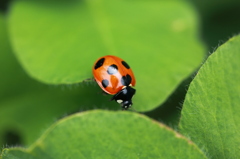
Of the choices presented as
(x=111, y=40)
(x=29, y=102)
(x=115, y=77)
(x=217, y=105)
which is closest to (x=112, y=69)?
(x=115, y=77)

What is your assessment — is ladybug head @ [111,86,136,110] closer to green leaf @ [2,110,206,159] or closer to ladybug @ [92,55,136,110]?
ladybug @ [92,55,136,110]

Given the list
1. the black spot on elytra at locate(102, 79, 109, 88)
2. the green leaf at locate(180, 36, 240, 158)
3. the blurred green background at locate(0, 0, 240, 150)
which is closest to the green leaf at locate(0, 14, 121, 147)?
the blurred green background at locate(0, 0, 240, 150)

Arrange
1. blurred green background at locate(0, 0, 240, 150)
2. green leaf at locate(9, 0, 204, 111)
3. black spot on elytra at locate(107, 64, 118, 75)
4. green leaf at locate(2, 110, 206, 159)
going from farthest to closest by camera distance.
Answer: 1. blurred green background at locate(0, 0, 240, 150)
2. green leaf at locate(9, 0, 204, 111)
3. black spot on elytra at locate(107, 64, 118, 75)
4. green leaf at locate(2, 110, 206, 159)

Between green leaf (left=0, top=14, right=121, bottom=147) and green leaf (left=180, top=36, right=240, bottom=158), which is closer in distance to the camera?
green leaf (left=180, top=36, right=240, bottom=158)

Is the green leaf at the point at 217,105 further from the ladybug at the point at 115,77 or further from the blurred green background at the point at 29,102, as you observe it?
the blurred green background at the point at 29,102

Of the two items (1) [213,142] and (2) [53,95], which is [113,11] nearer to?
(2) [53,95]

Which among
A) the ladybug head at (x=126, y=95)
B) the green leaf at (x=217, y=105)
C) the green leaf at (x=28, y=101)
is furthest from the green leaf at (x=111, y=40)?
the green leaf at (x=217, y=105)

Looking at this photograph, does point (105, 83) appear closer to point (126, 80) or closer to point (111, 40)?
point (126, 80)
